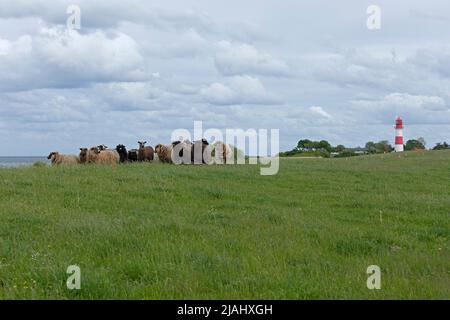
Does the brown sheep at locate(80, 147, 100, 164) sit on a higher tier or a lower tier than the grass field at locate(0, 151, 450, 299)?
higher

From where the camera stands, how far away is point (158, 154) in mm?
29734

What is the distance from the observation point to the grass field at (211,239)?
7.66m

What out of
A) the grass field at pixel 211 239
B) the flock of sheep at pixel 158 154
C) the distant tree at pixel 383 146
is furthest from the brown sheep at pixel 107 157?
the distant tree at pixel 383 146

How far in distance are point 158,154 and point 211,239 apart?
1979 cm

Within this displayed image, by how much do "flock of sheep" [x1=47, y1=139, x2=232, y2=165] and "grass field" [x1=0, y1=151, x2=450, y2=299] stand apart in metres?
9.13

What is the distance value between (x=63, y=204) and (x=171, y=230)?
152 inches

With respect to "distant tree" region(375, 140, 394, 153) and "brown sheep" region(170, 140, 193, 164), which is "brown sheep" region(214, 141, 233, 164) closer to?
"brown sheep" region(170, 140, 193, 164)

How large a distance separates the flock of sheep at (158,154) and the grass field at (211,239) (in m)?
9.13

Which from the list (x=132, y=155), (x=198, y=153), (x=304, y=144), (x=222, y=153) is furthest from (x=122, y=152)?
(x=304, y=144)

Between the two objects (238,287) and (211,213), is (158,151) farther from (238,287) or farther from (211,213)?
(238,287)

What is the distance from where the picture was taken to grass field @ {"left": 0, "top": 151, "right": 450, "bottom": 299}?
766cm

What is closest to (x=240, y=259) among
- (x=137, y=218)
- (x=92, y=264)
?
(x=92, y=264)

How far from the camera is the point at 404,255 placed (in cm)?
975

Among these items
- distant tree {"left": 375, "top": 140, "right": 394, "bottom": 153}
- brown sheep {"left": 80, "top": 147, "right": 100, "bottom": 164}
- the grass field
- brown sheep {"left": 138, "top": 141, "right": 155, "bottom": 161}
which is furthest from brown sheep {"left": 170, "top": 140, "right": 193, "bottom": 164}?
distant tree {"left": 375, "top": 140, "right": 394, "bottom": 153}
